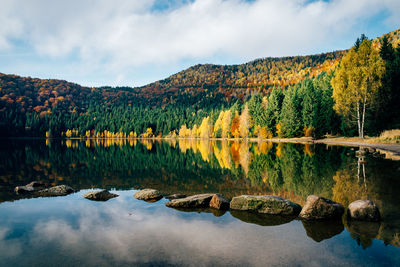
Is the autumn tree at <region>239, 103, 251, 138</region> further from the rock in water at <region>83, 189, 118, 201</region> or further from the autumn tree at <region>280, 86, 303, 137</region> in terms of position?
the rock in water at <region>83, 189, 118, 201</region>

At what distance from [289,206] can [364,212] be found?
7.45ft

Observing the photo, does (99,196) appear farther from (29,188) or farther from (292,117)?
(292,117)

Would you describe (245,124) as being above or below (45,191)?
above

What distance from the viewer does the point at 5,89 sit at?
185m

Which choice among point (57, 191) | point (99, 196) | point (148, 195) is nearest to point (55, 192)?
point (57, 191)

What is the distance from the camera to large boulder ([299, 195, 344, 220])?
765 cm

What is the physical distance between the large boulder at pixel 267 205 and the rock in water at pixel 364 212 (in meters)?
1.73

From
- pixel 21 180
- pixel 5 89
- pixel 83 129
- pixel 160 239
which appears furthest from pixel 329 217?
pixel 5 89

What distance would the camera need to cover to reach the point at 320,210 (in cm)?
771

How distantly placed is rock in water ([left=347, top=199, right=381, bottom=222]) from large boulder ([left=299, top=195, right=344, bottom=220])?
1.42 ft

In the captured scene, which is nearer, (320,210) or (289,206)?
(320,210)

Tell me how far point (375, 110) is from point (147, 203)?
129ft

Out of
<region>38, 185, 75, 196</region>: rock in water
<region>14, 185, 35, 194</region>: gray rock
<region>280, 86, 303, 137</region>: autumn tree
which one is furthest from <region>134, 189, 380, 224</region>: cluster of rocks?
<region>280, 86, 303, 137</region>: autumn tree

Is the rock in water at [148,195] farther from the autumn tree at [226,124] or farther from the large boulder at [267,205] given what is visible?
the autumn tree at [226,124]
